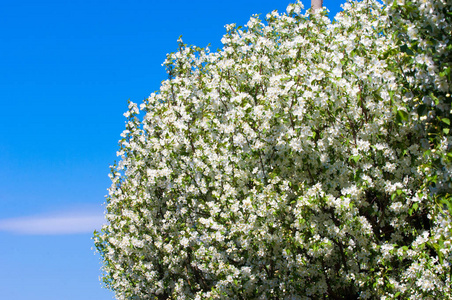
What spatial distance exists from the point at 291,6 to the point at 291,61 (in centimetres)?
178

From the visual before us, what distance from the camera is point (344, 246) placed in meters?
9.45

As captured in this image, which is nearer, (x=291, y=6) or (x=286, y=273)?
(x=286, y=273)

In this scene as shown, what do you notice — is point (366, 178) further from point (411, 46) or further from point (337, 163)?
point (411, 46)

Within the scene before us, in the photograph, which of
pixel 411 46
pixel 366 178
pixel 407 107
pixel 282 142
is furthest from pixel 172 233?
pixel 411 46

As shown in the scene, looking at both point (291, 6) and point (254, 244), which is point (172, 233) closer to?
point (254, 244)

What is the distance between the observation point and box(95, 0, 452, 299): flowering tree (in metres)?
7.27

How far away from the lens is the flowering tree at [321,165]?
727 cm

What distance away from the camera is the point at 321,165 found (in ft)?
31.6

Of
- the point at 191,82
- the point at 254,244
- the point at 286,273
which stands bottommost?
the point at 286,273

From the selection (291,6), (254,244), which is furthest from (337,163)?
(291,6)

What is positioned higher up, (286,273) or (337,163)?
(337,163)

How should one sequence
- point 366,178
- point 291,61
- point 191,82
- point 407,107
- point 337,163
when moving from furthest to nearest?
1. point 191,82
2. point 291,61
3. point 337,163
4. point 366,178
5. point 407,107

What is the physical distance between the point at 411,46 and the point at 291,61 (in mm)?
6028

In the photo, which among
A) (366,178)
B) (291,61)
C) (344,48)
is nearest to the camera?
(366,178)
